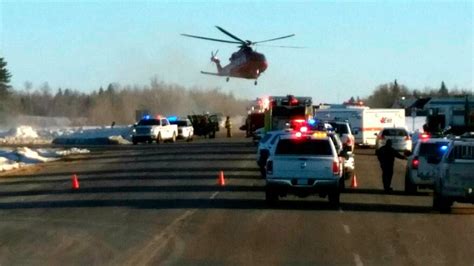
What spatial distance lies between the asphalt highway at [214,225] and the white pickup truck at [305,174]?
0.46 metres

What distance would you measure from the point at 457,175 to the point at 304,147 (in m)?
4.06

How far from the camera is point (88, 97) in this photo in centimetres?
19238

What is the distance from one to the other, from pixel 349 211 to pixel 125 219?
512cm

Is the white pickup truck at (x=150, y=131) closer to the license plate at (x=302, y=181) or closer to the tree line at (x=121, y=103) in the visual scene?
the license plate at (x=302, y=181)

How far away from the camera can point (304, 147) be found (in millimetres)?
25406

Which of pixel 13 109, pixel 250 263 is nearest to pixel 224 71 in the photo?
pixel 250 263

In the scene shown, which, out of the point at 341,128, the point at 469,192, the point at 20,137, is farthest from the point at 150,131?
the point at 469,192

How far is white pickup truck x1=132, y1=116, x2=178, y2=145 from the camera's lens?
7019 cm

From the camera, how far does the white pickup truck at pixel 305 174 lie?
24562 millimetres

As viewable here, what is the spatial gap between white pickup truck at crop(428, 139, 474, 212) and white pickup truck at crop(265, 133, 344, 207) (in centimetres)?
252

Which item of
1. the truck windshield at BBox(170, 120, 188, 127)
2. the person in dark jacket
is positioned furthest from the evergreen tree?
the person in dark jacket

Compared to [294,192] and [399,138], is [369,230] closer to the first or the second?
[294,192]

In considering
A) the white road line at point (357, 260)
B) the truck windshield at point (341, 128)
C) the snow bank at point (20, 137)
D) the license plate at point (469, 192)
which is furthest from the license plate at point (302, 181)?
the snow bank at point (20, 137)

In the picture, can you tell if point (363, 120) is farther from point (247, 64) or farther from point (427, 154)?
point (427, 154)
